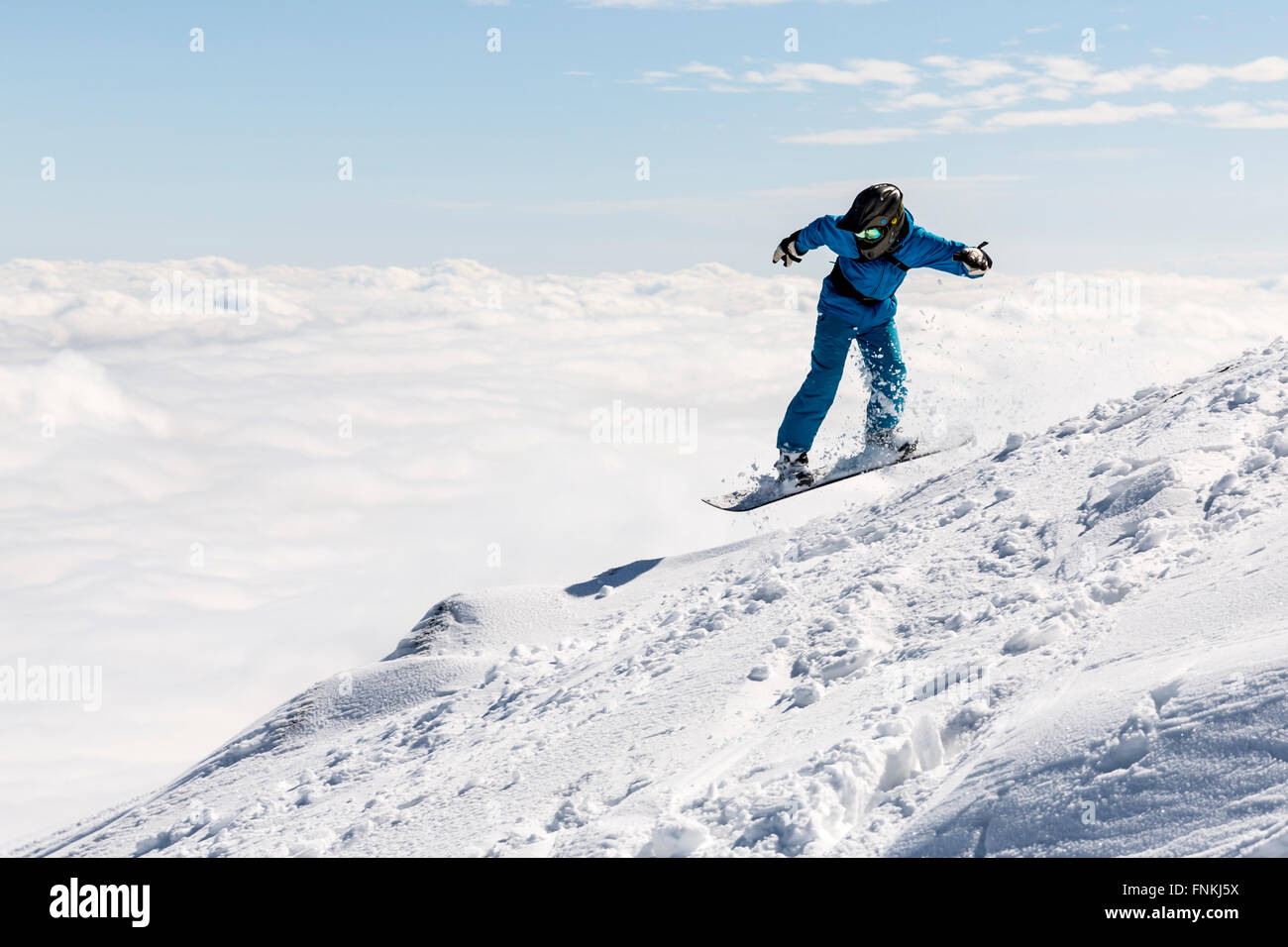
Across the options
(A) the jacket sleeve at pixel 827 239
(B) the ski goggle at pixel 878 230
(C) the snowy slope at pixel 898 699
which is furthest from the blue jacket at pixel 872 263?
(C) the snowy slope at pixel 898 699

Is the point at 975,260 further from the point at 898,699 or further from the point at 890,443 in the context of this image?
the point at 898,699

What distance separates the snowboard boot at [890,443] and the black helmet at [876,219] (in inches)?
82.2

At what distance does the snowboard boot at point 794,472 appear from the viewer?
983 centimetres

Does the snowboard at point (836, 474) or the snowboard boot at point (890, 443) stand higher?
the snowboard boot at point (890, 443)

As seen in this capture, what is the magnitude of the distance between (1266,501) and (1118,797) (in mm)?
2759

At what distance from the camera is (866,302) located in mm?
9039

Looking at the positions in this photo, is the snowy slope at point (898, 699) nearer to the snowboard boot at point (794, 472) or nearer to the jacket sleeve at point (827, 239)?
the snowboard boot at point (794, 472)

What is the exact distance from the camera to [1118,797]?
10.2 feet

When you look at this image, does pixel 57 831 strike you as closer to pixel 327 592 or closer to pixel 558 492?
pixel 558 492

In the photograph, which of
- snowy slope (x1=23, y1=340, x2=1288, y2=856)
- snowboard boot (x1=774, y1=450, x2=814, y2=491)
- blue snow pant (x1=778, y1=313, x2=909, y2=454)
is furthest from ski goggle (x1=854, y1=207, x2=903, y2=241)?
snowboard boot (x1=774, y1=450, x2=814, y2=491)

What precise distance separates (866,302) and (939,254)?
0.80 metres
